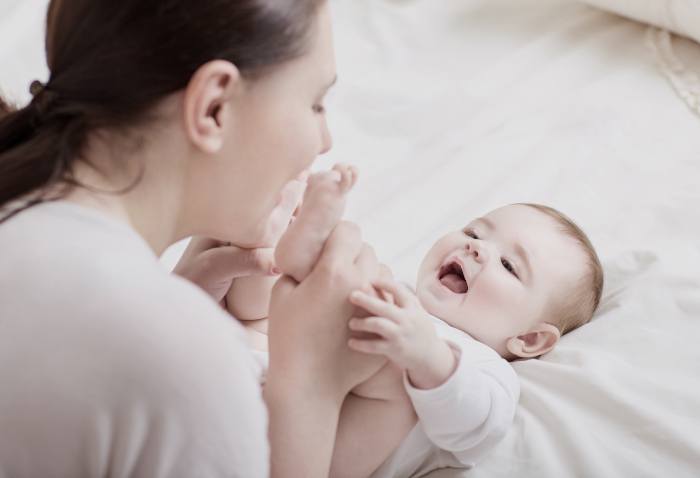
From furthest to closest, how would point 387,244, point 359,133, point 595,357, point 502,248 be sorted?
1. point 359,133
2. point 387,244
3. point 502,248
4. point 595,357

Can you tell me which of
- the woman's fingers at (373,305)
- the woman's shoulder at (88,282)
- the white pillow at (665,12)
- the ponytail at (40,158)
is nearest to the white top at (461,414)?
the woman's fingers at (373,305)

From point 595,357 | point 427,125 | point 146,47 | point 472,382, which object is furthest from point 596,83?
point 146,47

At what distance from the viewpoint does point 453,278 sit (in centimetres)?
126

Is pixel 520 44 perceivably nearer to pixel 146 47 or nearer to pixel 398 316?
pixel 398 316

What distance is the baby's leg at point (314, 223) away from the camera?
39.3 inches

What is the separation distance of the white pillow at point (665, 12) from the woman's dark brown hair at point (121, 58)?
116 cm

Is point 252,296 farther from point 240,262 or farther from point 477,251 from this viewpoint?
point 477,251

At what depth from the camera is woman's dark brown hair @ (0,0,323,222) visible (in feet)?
2.58

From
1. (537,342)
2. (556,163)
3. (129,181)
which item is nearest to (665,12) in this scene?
(556,163)

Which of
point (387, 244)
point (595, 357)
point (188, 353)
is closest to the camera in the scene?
point (188, 353)

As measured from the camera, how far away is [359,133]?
167 centimetres

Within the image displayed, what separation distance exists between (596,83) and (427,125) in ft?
1.17

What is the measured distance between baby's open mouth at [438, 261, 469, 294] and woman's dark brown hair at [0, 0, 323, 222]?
51 centimetres

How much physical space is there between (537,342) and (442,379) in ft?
0.91
